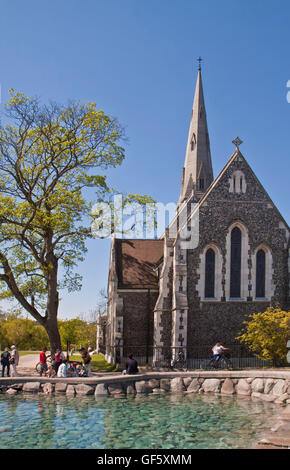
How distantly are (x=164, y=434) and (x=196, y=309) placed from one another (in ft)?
39.2

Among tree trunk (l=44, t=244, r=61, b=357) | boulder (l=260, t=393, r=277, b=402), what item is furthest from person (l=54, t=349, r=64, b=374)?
boulder (l=260, t=393, r=277, b=402)

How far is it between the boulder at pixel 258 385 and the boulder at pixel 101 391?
549 cm

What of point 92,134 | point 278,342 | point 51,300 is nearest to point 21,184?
point 92,134

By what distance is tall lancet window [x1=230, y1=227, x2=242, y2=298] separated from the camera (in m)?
23.4

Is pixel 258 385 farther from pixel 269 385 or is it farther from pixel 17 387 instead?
pixel 17 387

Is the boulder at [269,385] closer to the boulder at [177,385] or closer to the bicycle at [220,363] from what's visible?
the boulder at [177,385]

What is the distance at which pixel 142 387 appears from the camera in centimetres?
1741

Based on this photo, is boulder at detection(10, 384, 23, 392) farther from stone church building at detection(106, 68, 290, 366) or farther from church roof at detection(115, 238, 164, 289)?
church roof at detection(115, 238, 164, 289)

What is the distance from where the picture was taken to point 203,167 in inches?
1569

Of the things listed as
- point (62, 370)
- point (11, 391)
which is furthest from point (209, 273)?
point (11, 391)

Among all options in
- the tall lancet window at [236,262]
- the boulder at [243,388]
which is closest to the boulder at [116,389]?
the boulder at [243,388]

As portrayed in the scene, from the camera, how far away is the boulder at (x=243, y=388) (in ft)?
56.0

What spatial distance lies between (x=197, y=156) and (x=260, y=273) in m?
18.7

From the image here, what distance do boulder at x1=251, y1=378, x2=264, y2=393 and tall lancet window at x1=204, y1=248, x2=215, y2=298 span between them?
6657 mm
